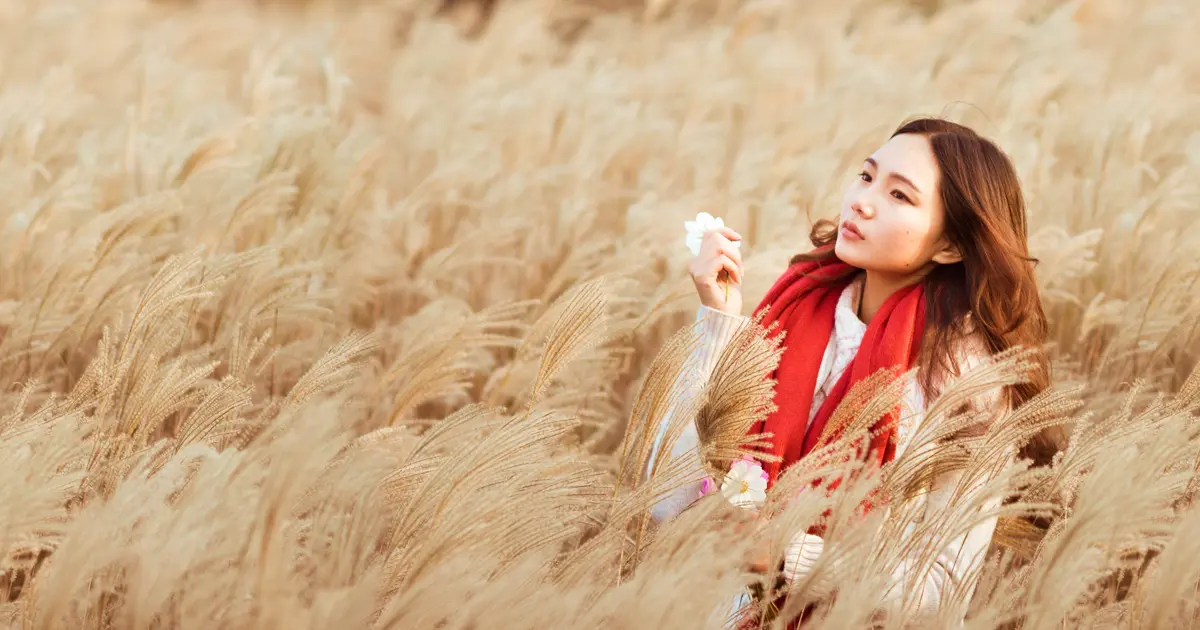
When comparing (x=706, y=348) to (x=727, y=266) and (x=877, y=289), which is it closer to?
(x=727, y=266)

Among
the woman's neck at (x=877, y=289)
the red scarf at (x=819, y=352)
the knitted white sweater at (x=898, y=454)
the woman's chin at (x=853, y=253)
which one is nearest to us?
the knitted white sweater at (x=898, y=454)

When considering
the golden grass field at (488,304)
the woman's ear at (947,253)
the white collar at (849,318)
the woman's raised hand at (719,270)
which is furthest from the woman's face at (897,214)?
the golden grass field at (488,304)

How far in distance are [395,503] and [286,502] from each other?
16.2 inches

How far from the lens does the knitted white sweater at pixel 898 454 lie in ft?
6.05

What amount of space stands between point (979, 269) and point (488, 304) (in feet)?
5.14

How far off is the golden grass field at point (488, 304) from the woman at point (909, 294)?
243 millimetres

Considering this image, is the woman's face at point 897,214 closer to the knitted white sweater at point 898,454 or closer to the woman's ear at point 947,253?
the woman's ear at point 947,253

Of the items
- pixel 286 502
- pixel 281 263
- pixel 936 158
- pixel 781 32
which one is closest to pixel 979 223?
pixel 936 158

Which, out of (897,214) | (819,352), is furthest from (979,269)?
(819,352)

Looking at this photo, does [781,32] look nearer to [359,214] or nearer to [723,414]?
[359,214]

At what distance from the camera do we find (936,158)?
7.28ft

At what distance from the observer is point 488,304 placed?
3348mm

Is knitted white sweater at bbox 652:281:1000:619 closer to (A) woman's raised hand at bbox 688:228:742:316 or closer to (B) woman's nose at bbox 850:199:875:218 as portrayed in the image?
(A) woman's raised hand at bbox 688:228:742:316

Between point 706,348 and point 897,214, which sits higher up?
point 897,214
